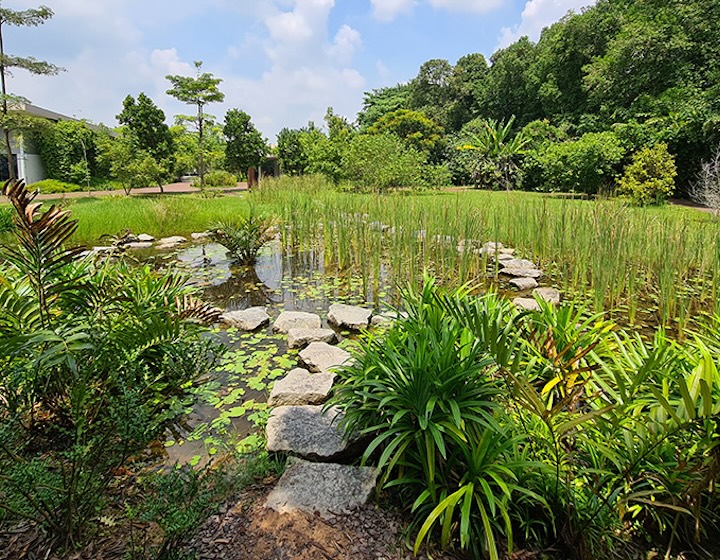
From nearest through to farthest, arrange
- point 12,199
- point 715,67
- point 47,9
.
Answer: point 12,199
point 47,9
point 715,67

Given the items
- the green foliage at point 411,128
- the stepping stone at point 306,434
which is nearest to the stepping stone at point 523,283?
the stepping stone at point 306,434

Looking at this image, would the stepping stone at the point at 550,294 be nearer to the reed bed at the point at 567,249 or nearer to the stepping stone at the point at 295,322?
the reed bed at the point at 567,249

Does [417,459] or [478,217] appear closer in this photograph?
[417,459]

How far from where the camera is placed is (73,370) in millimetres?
A: 1071

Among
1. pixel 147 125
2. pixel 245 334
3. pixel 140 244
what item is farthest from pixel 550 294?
pixel 147 125

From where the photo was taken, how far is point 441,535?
1.13 m

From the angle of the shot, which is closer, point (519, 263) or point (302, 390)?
point (302, 390)

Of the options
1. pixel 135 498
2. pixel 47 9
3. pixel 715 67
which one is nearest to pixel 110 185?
pixel 47 9

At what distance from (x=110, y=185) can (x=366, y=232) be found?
16251 mm

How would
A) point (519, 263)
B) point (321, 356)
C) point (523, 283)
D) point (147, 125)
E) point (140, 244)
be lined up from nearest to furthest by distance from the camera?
point (321, 356) < point (523, 283) < point (519, 263) < point (140, 244) < point (147, 125)

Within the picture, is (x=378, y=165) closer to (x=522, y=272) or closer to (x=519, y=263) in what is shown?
Answer: (x=519, y=263)

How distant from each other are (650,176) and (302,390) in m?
10.5

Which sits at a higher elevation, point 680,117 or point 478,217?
point 680,117

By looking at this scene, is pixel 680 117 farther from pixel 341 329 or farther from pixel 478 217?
pixel 341 329
